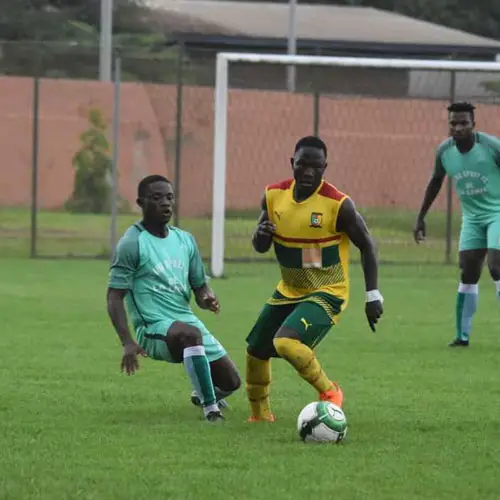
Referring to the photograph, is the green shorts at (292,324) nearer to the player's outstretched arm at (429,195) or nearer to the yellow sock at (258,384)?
the yellow sock at (258,384)

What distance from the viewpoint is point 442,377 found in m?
11.0

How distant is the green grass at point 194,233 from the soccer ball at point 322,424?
14.1 meters

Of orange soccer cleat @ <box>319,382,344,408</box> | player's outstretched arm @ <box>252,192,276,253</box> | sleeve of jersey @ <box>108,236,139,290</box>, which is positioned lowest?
orange soccer cleat @ <box>319,382,344,408</box>

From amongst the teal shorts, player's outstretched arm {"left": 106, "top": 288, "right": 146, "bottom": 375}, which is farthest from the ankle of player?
player's outstretched arm {"left": 106, "top": 288, "right": 146, "bottom": 375}

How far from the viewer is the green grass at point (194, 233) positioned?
23.0m

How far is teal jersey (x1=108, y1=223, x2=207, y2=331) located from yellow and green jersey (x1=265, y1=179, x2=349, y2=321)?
1.99 ft

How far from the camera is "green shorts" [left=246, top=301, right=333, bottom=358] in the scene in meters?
8.45

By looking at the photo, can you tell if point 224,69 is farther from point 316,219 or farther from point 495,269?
point 316,219

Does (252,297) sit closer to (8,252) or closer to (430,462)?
(8,252)

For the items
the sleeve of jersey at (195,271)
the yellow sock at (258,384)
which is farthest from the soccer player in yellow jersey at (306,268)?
the sleeve of jersey at (195,271)

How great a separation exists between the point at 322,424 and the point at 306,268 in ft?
3.49

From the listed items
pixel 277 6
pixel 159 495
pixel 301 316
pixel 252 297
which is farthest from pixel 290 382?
pixel 277 6

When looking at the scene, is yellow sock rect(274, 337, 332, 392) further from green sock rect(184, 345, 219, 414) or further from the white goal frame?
the white goal frame

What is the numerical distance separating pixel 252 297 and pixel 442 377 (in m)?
6.56
